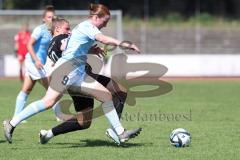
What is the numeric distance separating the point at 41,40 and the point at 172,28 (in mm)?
26675

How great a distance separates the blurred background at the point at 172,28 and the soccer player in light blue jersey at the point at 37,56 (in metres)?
16.3

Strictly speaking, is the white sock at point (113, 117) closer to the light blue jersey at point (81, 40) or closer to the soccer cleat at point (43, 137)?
the light blue jersey at point (81, 40)

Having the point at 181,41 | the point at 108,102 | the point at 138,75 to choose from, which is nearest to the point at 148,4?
the point at 181,41

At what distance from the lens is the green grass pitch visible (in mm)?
8969

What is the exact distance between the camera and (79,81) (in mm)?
9648

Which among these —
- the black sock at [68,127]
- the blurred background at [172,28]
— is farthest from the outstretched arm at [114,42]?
the blurred background at [172,28]

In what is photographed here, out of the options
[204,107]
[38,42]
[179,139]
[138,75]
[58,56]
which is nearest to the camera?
[179,139]

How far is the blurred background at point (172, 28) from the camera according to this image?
29672mm

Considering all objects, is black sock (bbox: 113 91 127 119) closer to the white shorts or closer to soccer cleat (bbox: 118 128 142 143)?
soccer cleat (bbox: 118 128 142 143)

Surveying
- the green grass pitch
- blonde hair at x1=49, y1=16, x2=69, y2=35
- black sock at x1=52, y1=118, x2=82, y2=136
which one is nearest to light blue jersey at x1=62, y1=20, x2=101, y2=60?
black sock at x1=52, y1=118, x2=82, y2=136

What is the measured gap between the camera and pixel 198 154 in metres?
8.98

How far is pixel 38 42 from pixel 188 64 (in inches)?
694

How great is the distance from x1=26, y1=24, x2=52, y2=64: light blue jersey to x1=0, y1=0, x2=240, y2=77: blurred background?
16.2m

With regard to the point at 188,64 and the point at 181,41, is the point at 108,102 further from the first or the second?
the point at 181,41
